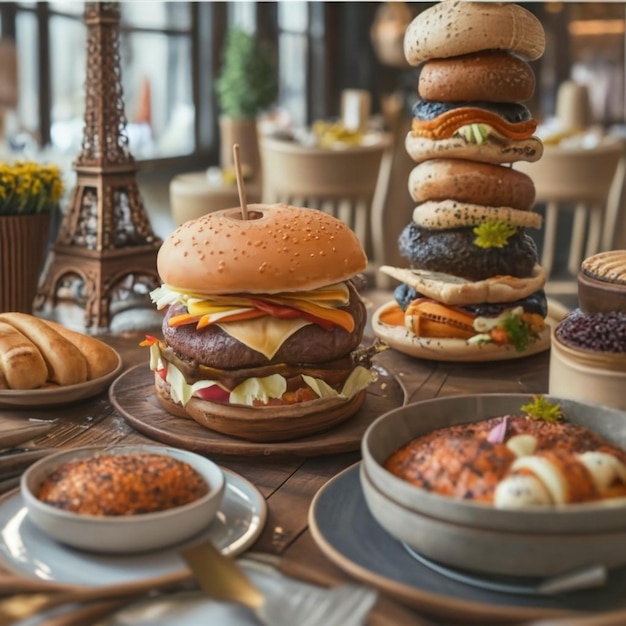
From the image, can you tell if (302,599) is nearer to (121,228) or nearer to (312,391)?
(312,391)

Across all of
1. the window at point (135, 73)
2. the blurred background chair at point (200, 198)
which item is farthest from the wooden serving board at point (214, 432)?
the blurred background chair at point (200, 198)

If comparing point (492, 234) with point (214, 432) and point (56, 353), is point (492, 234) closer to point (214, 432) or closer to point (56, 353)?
point (214, 432)

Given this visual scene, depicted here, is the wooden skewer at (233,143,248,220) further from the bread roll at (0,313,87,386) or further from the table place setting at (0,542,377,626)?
the table place setting at (0,542,377,626)

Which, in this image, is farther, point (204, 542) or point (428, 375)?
point (428, 375)

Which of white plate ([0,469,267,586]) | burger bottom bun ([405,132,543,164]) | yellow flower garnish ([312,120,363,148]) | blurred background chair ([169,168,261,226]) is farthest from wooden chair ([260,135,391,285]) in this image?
white plate ([0,469,267,586])

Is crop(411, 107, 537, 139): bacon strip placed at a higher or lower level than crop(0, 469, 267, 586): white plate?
higher

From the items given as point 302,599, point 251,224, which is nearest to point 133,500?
point 302,599

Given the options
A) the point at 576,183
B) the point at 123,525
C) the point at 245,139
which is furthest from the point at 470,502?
the point at 245,139
